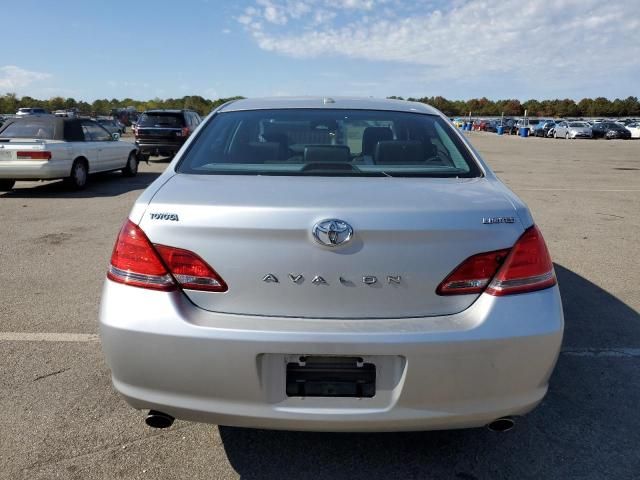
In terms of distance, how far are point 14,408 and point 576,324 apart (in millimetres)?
3827

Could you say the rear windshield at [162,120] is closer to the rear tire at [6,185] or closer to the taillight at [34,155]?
the rear tire at [6,185]

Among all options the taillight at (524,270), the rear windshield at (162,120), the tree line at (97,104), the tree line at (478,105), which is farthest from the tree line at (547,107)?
the taillight at (524,270)

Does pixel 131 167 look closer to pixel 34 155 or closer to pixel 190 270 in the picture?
pixel 34 155

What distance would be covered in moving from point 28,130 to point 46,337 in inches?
336

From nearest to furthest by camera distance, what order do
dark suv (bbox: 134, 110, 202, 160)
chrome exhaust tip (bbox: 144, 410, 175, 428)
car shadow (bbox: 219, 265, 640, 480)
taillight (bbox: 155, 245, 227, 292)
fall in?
taillight (bbox: 155, 245, 227, 292), chrome exhaust tip (bbox: 144, 410, 175, 428), car shadow (bbox: 219, 265, 640, 480), dark suv (bbox: 134, 110, 202, 160)

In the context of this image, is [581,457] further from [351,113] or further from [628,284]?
[628,284]

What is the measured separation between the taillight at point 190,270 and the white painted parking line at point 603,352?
105 inches

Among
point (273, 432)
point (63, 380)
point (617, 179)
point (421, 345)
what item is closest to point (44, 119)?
point (63, 380)

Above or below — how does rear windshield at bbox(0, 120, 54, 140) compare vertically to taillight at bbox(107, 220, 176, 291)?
above

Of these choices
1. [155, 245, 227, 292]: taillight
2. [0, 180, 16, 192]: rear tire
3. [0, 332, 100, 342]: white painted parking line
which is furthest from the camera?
[0, 180, 16, 192]: rear tire

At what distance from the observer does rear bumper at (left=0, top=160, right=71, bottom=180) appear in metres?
10.4

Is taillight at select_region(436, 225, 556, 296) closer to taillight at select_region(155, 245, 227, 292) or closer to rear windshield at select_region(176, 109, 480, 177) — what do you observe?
rear windshield at select_region(176, 109, 480, 177)

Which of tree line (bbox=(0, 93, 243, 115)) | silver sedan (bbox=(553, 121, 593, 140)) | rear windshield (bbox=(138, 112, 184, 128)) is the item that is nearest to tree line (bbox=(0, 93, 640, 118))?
tree line (bbox=(0, 93, 243, 115))

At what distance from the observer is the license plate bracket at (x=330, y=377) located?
6.86 ft
